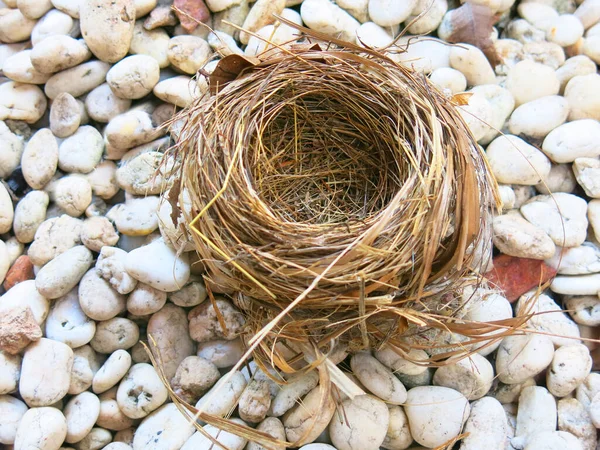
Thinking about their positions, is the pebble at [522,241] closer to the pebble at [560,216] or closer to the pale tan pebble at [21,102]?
the pebble at [560,216]

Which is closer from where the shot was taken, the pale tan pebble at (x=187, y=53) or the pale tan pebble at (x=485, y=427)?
the pale tan pebble at (x=485, y=427)

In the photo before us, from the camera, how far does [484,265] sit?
1.00 meters

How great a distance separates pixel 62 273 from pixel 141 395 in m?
0.25

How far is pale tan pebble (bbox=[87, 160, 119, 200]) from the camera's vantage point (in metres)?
1.14

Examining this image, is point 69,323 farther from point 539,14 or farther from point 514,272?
point 539,14

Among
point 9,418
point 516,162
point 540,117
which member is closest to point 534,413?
point 516,162

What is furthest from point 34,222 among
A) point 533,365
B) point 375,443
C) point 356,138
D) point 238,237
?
point 533,365

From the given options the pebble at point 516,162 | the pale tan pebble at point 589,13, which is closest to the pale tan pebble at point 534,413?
the pebble at point 516,162

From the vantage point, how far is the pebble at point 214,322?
1028 millimetres

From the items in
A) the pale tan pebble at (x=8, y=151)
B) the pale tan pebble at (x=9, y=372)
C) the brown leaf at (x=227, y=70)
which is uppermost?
the brown leaf at (x=227, y=70)

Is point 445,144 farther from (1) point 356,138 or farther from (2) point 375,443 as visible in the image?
(2) point 375,443

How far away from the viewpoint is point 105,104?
1.16 meters

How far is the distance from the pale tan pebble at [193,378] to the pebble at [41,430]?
0.62ft

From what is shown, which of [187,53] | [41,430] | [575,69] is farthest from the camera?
[575,69]
